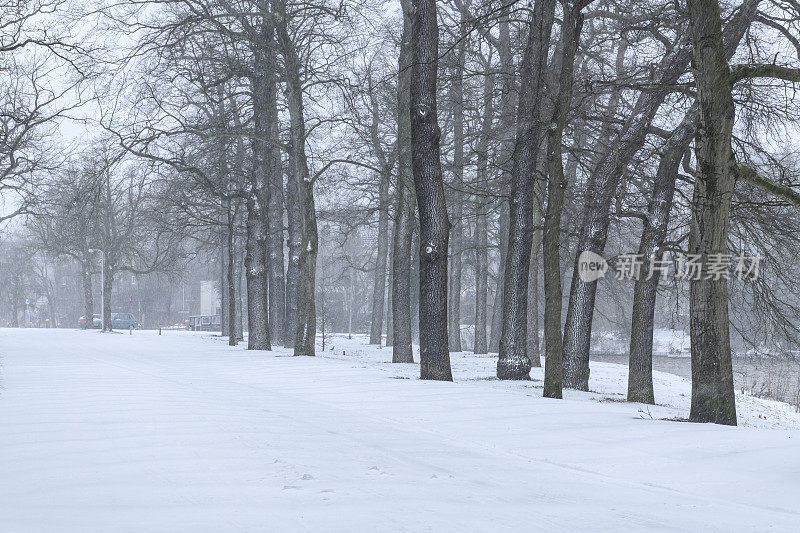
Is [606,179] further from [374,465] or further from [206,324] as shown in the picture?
[206,324]

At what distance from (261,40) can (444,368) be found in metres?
9.05

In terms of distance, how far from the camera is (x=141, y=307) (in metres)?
74.7

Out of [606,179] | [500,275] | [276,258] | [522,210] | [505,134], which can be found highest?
[505,134]

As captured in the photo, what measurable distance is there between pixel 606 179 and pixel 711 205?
3.96 m

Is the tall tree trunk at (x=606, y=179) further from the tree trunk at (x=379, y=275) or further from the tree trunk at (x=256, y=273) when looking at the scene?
the tree trunk at (x=379, y=275)

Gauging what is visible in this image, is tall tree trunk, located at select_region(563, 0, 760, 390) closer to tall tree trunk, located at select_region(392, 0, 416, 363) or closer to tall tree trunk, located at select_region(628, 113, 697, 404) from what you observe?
tall tree trunk, located at select_region(628, 113, 697, 404)

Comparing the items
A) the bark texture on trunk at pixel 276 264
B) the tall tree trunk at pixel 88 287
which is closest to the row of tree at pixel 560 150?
the bark texture on trunk at pixel 276 264

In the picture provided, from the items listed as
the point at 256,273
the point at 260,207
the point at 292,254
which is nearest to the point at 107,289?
the point at 292,254

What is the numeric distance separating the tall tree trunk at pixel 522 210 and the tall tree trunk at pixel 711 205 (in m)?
4.49

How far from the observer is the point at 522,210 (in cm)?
1438

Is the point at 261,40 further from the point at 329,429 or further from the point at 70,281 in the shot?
the point at 70,281

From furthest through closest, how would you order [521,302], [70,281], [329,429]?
[70,281] → [521,302] → [329,429]

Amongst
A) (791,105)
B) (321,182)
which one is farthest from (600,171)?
(321,182)

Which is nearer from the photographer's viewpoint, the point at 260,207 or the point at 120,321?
the point at 260,207
